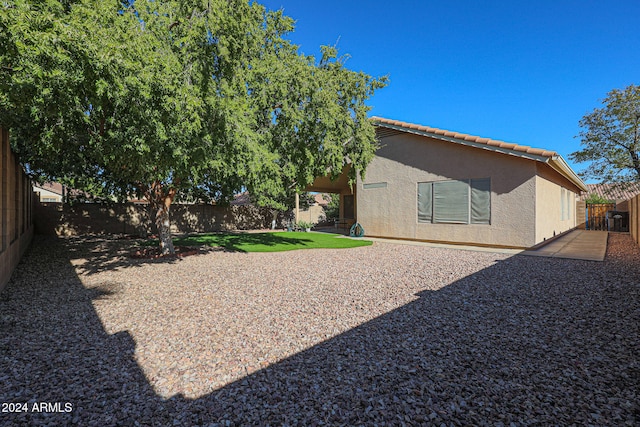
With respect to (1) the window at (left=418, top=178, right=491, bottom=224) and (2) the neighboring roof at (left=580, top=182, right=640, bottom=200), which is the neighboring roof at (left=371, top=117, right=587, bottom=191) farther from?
(2) the neighboring roof at (left=580, top=182, right=640, bottom=200)

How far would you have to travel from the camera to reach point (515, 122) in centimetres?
1948

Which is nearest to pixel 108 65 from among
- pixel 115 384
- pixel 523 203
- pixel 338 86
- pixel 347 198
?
pixel 115 384

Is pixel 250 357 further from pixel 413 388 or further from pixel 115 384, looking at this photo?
pixel 413 388

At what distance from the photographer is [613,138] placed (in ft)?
66.1

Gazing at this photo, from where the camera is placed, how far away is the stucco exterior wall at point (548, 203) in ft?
34.6

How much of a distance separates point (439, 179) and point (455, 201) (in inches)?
42.7

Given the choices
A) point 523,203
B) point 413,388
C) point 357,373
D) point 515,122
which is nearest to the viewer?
point 413,388

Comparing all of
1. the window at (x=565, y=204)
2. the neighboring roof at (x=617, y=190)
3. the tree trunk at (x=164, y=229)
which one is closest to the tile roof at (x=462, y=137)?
the window at (x=565, y=204)

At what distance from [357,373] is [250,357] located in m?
1.13

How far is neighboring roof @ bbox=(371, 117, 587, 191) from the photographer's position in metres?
9.70

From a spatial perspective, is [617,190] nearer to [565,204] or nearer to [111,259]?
[565,204]

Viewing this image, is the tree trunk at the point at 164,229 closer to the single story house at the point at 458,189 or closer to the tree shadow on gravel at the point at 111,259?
the tree shadow on gravel at the point at 111,259

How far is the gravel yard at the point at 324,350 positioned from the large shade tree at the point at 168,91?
2.91m

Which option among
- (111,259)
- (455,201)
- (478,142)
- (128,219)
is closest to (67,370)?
(111,259)
